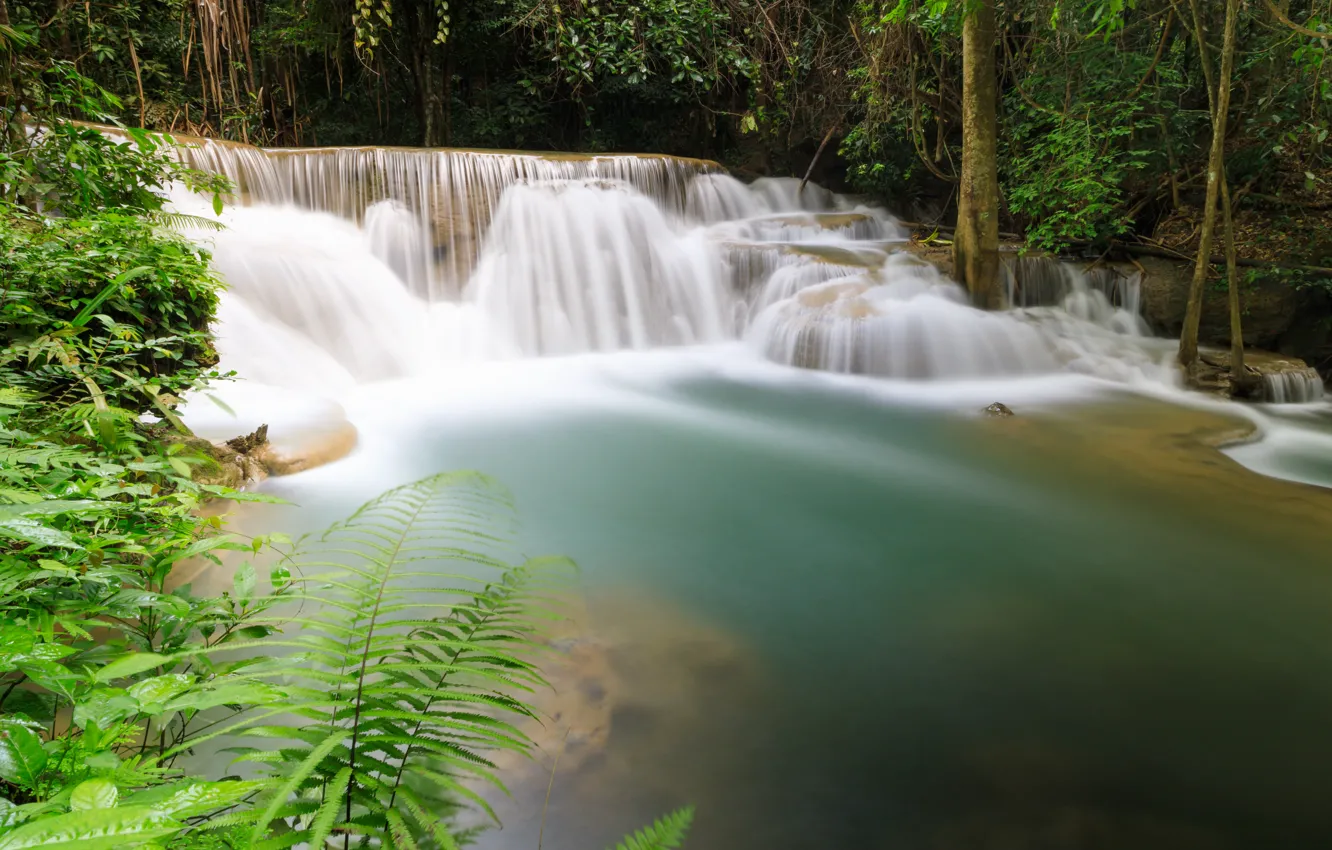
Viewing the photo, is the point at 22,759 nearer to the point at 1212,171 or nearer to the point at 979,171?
the point at 1212,171

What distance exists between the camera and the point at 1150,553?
404cm

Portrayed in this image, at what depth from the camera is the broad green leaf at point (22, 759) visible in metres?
1.05

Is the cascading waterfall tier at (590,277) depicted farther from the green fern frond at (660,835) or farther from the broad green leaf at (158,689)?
the green fern frond at (660,835)

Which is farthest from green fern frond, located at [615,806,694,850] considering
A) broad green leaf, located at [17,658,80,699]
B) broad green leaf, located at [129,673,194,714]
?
broad green leaf, located at [17,658,80,699]

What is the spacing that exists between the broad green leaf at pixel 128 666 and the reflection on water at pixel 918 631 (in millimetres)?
1273

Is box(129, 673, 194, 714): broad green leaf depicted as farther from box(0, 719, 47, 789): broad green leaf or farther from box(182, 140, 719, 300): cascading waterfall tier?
box(182, 140, 719, 300): cascading waterfall tier

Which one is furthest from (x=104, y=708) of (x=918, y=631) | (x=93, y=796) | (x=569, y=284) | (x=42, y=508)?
(x=569, y=284)

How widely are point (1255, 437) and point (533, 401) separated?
249 inches

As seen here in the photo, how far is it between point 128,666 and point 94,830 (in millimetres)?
455

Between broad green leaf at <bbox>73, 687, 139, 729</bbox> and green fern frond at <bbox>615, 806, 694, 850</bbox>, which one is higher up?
broad green leaf at <bbox>73, 687, 139, 729</bbox>

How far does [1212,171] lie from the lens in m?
6.55

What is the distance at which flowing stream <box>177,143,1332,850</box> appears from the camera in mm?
2453

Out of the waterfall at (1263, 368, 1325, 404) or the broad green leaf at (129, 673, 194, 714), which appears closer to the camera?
the broad green leaf at (129, 673, 194, 714)

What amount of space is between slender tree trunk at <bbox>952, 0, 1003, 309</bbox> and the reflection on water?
303 cm
